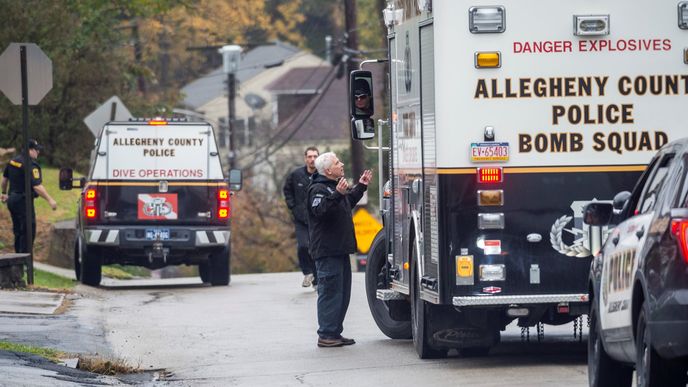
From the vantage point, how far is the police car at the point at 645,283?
8.23 m

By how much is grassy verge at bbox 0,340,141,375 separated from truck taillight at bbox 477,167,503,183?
3.22 meters

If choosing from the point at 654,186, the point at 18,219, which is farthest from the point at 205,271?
the point at 654,186

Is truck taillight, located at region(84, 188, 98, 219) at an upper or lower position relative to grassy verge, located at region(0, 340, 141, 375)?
upper

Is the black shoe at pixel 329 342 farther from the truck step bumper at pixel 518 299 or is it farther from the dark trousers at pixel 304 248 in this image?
the dark trousers at pixel 304 248

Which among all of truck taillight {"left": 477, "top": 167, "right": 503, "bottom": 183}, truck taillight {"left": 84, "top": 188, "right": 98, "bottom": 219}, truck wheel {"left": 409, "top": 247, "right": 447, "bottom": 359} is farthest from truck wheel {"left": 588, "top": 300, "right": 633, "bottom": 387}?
truck taillight {"left": 84, "top": 188, "right": 98, "bottom": 219}

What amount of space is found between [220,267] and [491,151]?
12.4 m

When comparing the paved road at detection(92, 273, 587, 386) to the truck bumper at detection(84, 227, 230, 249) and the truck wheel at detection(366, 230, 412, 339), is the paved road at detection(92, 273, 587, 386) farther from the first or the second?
the truck bumper at detection(84, 227, 230, 249)

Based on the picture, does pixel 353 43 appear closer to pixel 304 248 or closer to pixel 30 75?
pixel 304 248

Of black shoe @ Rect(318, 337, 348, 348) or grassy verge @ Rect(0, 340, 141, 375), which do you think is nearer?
grassy verge @ Rect(0, 340, 141, 375)

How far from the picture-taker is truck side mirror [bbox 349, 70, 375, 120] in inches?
587

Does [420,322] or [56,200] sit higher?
[56,200]

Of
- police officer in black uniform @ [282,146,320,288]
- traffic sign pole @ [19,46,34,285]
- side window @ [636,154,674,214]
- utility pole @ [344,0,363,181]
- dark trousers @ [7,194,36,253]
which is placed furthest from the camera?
utility pole @ [344,0,363,181]

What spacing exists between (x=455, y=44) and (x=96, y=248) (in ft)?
39.8

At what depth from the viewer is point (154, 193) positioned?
23391mm
